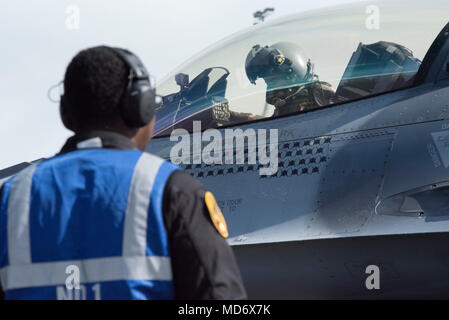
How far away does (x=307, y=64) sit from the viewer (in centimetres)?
504

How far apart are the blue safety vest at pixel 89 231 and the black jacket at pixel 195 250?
0.03 meters

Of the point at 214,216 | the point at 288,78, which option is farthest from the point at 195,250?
the point at 288,78

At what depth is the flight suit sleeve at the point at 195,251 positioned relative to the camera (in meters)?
1.66

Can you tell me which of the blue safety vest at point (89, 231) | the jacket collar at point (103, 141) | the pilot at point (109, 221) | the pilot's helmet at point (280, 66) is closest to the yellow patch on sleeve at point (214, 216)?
the pilot at point (109, 221)

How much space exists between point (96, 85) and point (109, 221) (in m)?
0.37

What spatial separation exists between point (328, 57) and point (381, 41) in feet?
1.23

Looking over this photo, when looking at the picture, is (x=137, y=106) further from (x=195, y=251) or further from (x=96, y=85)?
(x=195, y=251)

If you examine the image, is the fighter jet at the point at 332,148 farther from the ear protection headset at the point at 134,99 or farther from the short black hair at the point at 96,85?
the short black hair at the point at 96,85

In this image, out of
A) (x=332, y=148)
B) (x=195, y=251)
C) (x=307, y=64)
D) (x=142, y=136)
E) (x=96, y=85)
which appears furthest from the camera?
(x=307, y=64)

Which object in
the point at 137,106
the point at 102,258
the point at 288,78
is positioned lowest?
the point at 102,258

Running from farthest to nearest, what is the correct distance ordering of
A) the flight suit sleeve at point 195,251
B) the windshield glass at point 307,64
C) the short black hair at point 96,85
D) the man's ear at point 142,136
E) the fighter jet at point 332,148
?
the windshield glass at point 307,64 < the fighter jet at point 332,148 < the man's ear at point 142,136 < the short black hair at point 96,85 < the flight suit sleeve at point 195,251

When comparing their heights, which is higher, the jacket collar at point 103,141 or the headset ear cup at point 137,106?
the headset ear cup at point 137,106

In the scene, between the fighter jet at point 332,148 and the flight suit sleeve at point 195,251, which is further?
the fighter jet at point 332,148
